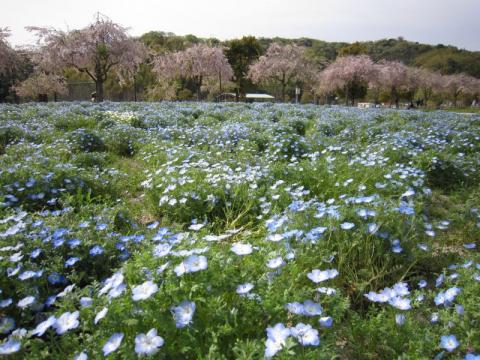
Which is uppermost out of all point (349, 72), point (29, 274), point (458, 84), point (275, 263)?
point (349, 72)

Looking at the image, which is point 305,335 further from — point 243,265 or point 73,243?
point 73,243

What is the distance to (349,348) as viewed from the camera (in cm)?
178

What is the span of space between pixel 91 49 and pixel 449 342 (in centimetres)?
2334

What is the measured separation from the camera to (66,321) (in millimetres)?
1441

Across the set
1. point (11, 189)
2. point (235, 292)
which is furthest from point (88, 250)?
point (11, 189)

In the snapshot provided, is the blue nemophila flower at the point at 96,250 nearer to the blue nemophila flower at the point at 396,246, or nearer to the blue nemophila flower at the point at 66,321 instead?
the blue nemophila flower at the point at 66,321

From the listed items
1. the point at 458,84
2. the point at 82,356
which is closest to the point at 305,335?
the point at 82,356

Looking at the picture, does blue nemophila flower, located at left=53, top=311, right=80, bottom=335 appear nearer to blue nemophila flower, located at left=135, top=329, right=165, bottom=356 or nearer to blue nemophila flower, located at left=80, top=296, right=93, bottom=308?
blue nemophila flower, located at left=80, top=296, right=93, bottom=308

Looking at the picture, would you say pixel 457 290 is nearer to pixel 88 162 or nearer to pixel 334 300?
pixel 334 300

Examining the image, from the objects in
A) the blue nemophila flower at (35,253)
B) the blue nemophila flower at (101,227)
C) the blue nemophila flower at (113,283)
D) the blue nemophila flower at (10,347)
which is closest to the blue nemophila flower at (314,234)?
the blue nemophila flower at (113,283)

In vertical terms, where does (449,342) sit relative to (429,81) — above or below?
below

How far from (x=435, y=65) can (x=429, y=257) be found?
2772 inches

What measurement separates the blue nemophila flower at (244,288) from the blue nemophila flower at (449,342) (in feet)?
2.75

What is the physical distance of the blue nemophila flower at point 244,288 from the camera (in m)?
1.46
